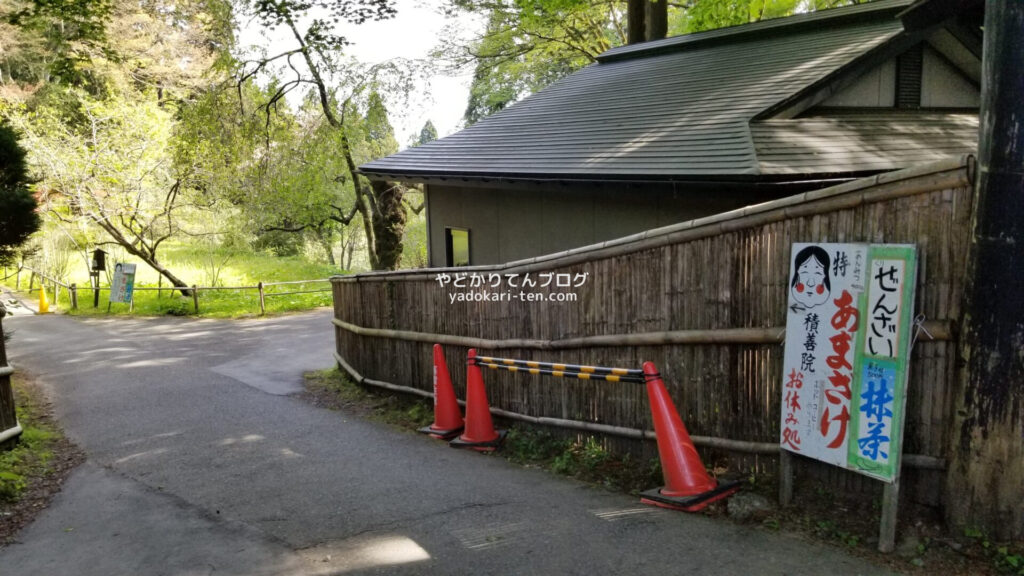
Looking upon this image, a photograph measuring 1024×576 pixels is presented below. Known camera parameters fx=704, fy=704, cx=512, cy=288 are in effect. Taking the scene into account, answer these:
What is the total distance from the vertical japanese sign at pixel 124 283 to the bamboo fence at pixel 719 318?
56.6ft

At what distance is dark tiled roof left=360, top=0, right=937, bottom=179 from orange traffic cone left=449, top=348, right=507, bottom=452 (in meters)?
2.80

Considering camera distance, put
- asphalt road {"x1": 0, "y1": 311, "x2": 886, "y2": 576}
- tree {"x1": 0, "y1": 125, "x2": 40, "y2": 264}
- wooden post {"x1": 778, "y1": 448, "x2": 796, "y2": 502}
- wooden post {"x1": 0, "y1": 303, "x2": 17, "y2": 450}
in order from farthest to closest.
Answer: tree {"x1": 0, "y1": 125, "x2": 40, "y2": 264} → wooden post {"x1": 0, "y1": 303, "x2": 17, "y2": 450} → wooden post {"x1": 778, "y1": 448, "x2": 796, "y2": 502} → asphalt road {"x1": 0, "y1": 311, "x2": 886, "y2": 576}

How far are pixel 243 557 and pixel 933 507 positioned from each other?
4.56 metres

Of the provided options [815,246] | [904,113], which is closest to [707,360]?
[815,246]

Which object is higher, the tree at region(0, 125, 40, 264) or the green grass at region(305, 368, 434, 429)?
the tree at region(0, 125, 40, 264)

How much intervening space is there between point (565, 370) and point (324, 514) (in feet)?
8.08

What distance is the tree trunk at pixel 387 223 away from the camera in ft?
78.2

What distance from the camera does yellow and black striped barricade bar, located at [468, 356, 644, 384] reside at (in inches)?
234

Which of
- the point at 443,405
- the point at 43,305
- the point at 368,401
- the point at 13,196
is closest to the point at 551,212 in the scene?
the point at 443,405

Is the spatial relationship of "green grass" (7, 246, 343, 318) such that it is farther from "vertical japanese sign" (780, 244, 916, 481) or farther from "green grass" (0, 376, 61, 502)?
"vertical japanese sign" (780, 244, 916, 481)

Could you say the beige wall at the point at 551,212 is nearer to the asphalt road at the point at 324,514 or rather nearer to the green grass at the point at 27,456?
the asphalt road at the point at 324,514

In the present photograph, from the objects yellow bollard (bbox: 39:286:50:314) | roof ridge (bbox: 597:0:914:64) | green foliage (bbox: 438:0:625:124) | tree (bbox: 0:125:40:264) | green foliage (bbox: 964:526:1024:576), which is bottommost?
green foliage (bbox: 964:526:1024:576)

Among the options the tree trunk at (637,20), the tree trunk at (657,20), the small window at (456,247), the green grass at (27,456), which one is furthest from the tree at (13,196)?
the tree trunk at (657,20)

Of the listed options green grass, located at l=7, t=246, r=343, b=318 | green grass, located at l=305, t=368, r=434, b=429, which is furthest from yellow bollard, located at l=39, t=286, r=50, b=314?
green grass, located at l=305, t=368, r=434, b=429
